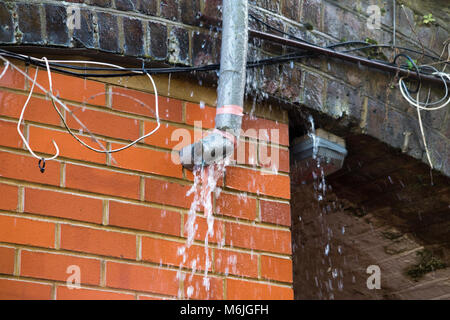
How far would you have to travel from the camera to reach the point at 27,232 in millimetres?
2758

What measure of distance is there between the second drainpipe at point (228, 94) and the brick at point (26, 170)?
1.68 feet

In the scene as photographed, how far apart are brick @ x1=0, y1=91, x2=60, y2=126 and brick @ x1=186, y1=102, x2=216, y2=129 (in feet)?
1.81

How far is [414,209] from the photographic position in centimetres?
415

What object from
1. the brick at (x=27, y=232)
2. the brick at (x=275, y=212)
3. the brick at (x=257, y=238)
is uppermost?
the brick at (x=275, y=212)

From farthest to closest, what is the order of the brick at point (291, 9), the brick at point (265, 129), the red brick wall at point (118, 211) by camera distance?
the brick at point (291, 9), the brick at point (265, 129), the red brick wall at point (118, 211)

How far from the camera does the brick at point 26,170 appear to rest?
279 centimetres

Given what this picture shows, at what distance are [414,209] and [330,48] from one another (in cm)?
110

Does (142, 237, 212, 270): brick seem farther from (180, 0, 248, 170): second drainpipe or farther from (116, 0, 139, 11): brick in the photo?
(116, 0, 139, 11): brick

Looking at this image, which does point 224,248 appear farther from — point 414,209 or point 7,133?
point 414,209

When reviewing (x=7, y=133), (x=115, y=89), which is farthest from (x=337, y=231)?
(x=7, y=133)

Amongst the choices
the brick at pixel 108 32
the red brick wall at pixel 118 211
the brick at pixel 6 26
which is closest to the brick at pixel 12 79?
the red brick wall at pixel 118 211

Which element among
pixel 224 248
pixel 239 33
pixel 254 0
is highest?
pixel 254 0

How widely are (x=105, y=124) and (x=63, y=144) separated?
19 centimetres

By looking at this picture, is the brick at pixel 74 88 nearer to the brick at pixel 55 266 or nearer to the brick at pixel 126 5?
the brick at pixel 126 5
